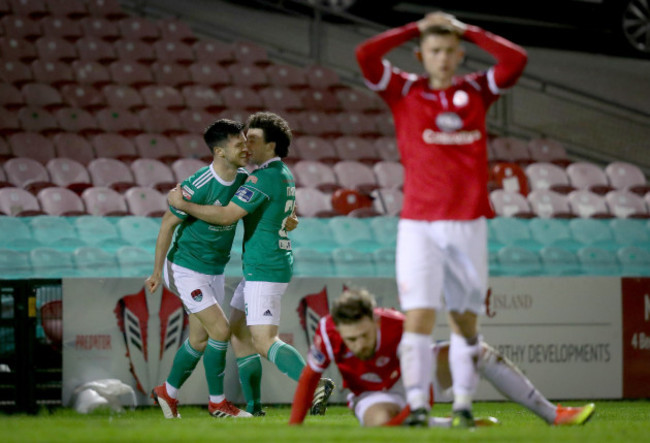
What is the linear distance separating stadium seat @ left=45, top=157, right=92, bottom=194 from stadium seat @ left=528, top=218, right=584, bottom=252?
538 cm

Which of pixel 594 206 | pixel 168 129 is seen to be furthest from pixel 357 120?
pixel 594 206

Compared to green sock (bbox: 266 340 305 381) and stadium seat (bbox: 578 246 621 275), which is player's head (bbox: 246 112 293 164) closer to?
green sock (bbox: 266 340 305 381)

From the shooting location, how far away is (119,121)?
13.5 metres

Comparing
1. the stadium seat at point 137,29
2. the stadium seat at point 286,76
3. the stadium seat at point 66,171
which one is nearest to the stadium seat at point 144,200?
the stadium seat at point 66,171

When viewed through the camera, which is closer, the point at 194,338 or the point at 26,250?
the point at 194,338

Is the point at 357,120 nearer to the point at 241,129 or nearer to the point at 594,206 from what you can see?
the point at 594,206

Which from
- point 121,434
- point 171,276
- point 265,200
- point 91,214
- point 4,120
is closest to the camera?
point 121,434

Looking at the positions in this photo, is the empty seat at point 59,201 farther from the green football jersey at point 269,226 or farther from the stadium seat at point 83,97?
the green football jersey at point 269,226

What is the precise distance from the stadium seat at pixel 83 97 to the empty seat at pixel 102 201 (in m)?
3.16

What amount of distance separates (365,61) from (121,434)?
1.99m

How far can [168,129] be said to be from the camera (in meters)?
13.7

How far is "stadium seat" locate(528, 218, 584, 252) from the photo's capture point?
1086 centimetres

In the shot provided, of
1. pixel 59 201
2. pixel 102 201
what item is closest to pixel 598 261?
pixel 102 201

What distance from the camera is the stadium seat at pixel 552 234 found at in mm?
10859
